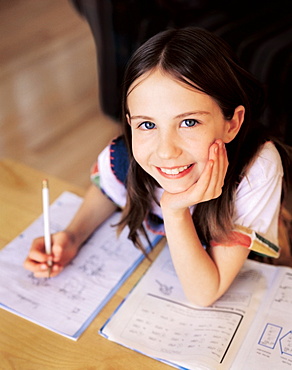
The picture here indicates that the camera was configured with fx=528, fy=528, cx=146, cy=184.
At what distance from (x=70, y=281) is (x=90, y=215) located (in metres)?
0.16

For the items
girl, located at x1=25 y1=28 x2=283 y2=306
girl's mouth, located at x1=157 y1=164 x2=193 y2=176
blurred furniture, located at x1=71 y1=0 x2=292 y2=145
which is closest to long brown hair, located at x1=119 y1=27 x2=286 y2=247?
girl, located at x1=25 y1=28 x2=283 y2=306

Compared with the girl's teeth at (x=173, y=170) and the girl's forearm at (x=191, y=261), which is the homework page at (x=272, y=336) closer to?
the girl's forearm at (x=191, y=261)

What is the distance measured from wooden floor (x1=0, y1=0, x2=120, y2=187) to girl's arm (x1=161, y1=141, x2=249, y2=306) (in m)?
1.12

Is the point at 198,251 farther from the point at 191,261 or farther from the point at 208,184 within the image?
the point at 208,184

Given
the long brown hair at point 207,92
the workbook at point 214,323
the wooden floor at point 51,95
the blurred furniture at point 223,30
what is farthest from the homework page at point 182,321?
the wooden floor at point 51,95

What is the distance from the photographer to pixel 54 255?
100 cm

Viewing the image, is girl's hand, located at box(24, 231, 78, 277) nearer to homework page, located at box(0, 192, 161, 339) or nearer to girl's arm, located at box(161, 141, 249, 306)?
homework page, located at box(0, 192, 161, 339)

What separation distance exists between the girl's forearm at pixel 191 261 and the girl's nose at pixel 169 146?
0.12 m

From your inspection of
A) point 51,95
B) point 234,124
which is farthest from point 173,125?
point 51,95

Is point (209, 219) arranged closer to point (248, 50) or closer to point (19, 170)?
point (19, 170)

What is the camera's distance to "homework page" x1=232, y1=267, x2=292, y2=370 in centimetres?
80

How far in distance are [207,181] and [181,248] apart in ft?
0.45

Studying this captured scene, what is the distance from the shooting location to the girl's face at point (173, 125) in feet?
2.54

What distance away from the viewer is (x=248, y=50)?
1725 mm
